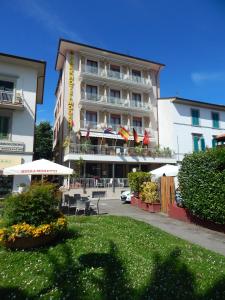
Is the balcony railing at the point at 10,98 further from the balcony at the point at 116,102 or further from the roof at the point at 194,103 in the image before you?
the roof at the point at 194,103

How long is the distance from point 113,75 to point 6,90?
563 inches

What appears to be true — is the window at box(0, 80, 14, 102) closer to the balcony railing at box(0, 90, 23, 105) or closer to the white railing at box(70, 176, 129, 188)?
the balcony railing at box(0, 90, 23, 105)

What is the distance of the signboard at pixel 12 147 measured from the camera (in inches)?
751

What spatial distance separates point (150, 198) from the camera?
1495 centimetres

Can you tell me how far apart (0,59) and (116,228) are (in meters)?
18.0

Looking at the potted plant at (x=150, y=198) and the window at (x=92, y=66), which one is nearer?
the potted plant at (x=150, y=198)

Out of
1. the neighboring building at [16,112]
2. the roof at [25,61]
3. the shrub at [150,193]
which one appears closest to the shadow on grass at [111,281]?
the shrub at [150,193]

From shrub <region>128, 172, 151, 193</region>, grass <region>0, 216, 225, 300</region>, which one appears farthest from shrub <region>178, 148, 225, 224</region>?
shrub <region>128, 172, 151, 193</region>

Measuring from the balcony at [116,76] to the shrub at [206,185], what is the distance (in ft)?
69.3

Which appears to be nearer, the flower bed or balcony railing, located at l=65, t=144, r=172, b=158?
the flower bed

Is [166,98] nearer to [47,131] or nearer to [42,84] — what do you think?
[42,84]

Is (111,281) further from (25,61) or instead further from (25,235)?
(25,61)

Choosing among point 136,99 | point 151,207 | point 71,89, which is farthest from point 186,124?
point 151,207

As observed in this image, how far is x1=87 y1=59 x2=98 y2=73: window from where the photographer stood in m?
29.3
